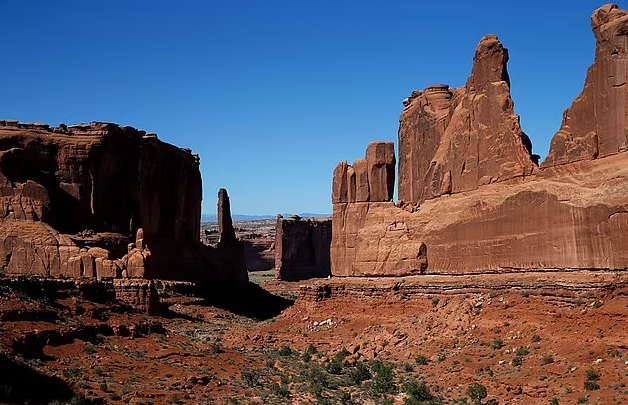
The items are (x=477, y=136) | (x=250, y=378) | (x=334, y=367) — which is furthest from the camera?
(x=477, y=136)

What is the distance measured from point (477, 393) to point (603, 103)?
1161 centimetres

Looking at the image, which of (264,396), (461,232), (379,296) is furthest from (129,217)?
(264,396)

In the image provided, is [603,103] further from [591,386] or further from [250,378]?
[250,378]

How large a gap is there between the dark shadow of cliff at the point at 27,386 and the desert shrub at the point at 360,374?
11992mm

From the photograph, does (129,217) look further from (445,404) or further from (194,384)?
(445,404)

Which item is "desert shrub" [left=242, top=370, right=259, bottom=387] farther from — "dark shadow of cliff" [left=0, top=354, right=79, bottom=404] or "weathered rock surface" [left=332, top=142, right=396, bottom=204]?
"weathered rock surface" [left=332, top=142, right=396, bottom=204]

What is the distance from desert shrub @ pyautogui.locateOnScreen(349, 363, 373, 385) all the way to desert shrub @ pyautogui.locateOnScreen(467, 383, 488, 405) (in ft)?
19.0

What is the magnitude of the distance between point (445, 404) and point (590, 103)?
1258cm

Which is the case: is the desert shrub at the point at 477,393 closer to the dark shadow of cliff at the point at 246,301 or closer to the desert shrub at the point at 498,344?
the desert shrub at the point at 498,344

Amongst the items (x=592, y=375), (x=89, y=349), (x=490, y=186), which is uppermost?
(x=490, y=186)

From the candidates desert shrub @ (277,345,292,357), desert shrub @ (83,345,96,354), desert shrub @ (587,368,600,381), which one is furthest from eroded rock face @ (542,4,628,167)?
desert shrub @ (83,345,96,354)

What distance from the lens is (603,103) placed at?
29922mm

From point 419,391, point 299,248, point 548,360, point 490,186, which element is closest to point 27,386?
point 419,391

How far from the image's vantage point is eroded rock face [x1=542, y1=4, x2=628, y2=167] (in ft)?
95.9
